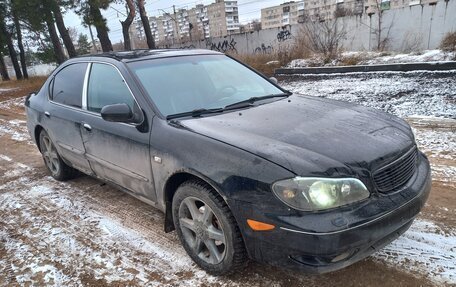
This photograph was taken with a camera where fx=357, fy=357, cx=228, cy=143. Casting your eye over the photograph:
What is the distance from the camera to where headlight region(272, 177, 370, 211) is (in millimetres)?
2141

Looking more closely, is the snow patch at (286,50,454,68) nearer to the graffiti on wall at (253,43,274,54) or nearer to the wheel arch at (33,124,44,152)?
the graffiti on wall at (253,43,274,54)

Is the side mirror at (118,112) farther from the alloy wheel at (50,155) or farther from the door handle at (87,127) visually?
the alloy wheel at (50,155)

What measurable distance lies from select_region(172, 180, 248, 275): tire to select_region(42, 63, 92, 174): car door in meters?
1.70

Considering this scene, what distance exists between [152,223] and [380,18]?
1895cm

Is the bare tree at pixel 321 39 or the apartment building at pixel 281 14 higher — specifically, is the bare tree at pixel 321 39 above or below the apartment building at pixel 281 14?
below

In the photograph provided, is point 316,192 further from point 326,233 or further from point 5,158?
point 5,158

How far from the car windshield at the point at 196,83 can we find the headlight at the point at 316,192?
1.29 meters

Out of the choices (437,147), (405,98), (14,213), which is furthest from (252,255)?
(405,98)

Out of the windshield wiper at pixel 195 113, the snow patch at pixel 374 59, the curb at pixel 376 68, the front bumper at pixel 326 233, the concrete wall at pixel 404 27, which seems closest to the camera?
the front bumper at pixel 326 233

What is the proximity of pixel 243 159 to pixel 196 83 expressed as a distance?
4.46 feet

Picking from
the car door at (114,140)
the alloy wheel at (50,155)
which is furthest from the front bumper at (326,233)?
the alloy wheel at (50,155)

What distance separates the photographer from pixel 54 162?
16.1 feet

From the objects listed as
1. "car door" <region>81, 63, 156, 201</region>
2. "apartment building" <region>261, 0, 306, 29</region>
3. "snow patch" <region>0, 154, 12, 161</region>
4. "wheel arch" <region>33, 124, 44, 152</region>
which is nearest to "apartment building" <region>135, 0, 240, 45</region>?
"apartment building" <region>261, 0, 306, 29</region>

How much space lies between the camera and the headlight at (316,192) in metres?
2.14
